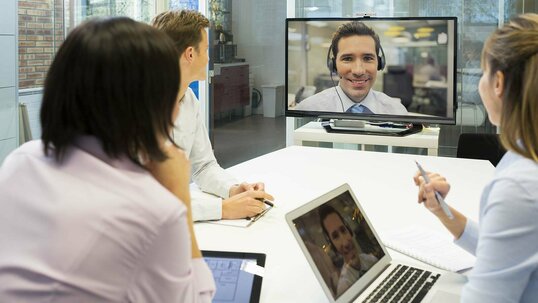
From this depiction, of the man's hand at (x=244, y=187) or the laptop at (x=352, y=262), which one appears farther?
the man's hand at (x=244, y=187)

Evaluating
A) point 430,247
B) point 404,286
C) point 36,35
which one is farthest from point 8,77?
point 404,286

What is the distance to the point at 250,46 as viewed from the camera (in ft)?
19.4

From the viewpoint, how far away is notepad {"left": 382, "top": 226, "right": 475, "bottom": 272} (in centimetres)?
156

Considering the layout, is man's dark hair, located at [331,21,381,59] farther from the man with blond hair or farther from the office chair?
the man with blond hair

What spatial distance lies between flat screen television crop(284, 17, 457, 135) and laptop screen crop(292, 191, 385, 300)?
9.31 ft

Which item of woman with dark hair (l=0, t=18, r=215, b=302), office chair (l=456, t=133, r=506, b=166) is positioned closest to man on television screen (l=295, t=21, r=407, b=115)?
office chair (l=456, t=133, r=506, b=166)

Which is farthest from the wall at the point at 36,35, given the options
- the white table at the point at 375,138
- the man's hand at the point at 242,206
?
the man's hand at the point at 242,206

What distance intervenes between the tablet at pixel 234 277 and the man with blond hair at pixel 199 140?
419 millimetres

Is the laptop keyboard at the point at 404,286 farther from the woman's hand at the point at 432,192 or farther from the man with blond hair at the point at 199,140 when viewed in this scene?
the man with blond hair at the point at 199,140

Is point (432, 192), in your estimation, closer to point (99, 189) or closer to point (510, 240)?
point (510, 240)

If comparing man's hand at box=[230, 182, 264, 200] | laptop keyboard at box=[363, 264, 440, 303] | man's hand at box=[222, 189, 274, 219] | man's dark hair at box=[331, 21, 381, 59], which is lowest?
laptop keyboard at box=[363, 264, 440, 303]

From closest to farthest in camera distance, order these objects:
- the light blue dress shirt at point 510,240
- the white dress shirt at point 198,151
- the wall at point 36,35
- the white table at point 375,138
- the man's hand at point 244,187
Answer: the light blue dress shirt at point 510,240
the man's hand at point 244,187
the white dress shirt at point 198,151
the wall at point 36,35
the white table at point 375,138

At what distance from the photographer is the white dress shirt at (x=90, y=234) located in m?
0.83

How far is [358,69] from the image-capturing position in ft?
13.9
